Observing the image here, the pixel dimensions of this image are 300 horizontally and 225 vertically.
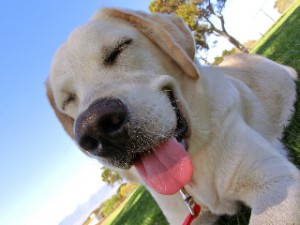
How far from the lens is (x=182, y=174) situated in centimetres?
323

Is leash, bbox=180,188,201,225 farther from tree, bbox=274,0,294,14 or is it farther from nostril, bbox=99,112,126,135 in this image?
tree, bbox=274,0,294,14

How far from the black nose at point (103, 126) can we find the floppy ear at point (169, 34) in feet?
3.52

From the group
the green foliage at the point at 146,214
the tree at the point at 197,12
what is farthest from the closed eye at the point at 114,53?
the tree at the point at 197,12

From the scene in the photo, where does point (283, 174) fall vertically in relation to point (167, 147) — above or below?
below

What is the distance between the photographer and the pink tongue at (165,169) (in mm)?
3182

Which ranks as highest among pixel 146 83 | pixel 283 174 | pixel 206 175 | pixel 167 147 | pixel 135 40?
pixel 135 40

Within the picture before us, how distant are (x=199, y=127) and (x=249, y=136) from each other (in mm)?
464

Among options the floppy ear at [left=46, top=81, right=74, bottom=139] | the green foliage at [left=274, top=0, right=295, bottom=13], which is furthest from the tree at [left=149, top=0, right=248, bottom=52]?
the floppy ear at [left=46, top=81, right=74, bottom=139]

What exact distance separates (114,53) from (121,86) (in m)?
0.62

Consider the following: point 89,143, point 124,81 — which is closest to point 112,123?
point 89,143

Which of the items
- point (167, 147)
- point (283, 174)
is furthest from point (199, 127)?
point (283, 174)

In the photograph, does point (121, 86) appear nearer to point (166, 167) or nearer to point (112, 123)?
point (112, 123)

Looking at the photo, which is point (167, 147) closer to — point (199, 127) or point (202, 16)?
point (199, 127)

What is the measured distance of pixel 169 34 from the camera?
12.4 feet
